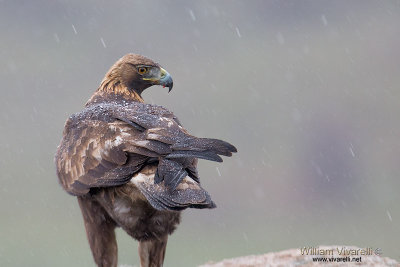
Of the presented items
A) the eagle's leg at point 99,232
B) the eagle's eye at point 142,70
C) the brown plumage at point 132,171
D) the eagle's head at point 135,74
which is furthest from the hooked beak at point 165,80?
the eagle's leg at point 99,232

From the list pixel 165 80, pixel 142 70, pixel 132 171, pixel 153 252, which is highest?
pixel 142 70

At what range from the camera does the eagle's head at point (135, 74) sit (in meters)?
8.00

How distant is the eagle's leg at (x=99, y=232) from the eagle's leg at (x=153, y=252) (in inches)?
16.3

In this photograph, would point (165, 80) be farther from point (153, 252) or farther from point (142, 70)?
point (153, 252)

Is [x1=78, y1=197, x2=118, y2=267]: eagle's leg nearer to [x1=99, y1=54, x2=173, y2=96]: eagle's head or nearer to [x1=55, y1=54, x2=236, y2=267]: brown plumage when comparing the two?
[x1=55, y1=54, x2=236, y2=267]: brown plumage

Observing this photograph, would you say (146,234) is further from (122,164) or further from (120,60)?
(120,60)

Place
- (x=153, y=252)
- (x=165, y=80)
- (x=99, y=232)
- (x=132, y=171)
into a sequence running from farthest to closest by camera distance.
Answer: (x=165, y=80), (x=153, y=252), (x=99, y=232), (x=132, y=171)

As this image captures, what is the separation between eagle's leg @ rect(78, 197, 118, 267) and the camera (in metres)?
6.50

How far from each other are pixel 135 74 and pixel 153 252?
8.08ft

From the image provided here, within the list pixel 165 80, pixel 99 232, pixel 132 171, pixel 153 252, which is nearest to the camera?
pixel 132 171

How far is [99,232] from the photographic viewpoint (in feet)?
21.6

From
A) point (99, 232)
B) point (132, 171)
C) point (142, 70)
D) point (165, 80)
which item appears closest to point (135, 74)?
point (142, 70)

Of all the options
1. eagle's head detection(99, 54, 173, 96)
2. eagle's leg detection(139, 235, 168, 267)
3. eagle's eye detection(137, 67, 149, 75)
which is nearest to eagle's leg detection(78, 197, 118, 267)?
eagle's leg detection(139, 235, 168, 267)

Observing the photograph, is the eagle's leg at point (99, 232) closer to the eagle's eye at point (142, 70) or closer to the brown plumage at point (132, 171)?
the brown plumage at point (132, 171)
